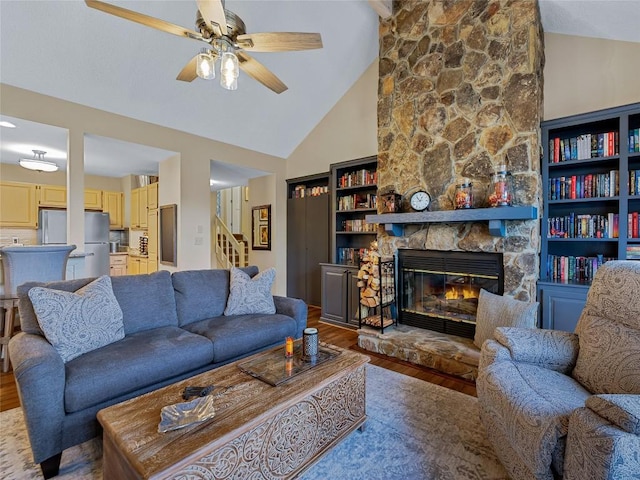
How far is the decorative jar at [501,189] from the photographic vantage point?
9.30ft

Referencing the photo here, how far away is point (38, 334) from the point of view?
1898 millimetres

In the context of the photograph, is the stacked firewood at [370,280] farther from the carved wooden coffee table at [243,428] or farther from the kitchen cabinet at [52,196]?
the kitchen cabinet at [52,196]

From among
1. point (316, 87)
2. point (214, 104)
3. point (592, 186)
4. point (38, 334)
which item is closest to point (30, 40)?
point (214, 104)

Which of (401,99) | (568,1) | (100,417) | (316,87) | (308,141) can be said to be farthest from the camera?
(308,141)

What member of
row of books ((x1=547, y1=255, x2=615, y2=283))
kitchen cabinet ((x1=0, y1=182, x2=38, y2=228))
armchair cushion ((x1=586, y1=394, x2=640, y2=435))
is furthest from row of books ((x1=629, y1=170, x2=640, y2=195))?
kitchen cabinet ((x1=0, y1=182, x2=38, y2=228))

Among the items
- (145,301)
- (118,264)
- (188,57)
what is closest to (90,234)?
(118,264)

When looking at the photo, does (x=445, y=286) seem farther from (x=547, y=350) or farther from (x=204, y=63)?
(x=204, y=63)

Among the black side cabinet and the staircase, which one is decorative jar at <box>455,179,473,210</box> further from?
the staircase

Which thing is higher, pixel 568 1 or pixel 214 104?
pixel 568 1

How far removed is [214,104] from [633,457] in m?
4.70

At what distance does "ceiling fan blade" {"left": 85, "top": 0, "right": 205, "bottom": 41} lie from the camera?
1.84m

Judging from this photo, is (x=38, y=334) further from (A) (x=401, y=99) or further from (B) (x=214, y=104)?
(A) (x=401, y=99)

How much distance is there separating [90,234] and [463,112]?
20.6 ft

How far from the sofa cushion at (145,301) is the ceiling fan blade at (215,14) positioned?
1963 millimetres
